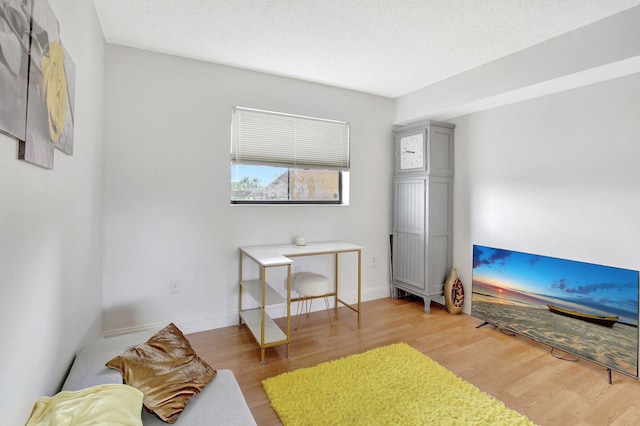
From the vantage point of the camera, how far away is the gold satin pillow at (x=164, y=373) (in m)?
1.37

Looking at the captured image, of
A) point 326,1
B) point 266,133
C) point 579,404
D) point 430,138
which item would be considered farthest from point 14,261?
point 430,138

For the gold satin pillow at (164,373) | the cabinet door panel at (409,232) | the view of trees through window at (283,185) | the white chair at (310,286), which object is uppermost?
the view of trees through window at (283,185)

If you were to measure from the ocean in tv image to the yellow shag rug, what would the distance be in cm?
105

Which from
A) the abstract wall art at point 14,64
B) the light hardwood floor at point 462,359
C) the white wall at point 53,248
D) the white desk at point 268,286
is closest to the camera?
the abstract wall art at point 14,64

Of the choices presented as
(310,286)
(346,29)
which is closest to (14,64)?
(346,29)

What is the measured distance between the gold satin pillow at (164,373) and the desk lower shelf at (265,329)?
849mm

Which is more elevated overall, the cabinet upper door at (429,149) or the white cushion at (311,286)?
the cabinet upper door at (429,149)

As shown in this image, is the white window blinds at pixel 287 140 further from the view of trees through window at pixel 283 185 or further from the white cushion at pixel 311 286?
the white cushion at pixel 311 286

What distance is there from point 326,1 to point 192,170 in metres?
1.80

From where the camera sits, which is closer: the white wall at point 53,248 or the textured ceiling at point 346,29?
the white wall at point 53,248

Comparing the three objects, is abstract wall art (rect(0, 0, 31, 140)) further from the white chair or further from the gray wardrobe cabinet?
the gray wardrobe cabinet

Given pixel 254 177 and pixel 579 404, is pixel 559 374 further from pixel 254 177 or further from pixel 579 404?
pixel 254 177

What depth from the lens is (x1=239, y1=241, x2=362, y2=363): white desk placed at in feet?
8.13

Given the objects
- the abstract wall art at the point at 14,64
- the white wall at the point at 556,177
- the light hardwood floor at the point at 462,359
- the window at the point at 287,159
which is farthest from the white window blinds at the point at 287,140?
the abstract wall art at the point at 14,64
